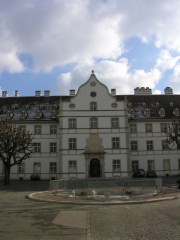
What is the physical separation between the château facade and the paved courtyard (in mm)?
28844

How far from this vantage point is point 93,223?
1218cm

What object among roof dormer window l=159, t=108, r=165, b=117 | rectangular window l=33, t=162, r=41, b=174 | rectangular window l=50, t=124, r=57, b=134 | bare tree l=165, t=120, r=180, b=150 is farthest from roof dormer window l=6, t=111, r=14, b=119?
bare tree l=165, t=120, r=180, b=150

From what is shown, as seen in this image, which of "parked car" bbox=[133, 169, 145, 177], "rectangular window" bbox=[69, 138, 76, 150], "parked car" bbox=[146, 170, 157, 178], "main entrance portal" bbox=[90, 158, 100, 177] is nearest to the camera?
"main entrance portal" bbox=[90, 158, 100, 177]

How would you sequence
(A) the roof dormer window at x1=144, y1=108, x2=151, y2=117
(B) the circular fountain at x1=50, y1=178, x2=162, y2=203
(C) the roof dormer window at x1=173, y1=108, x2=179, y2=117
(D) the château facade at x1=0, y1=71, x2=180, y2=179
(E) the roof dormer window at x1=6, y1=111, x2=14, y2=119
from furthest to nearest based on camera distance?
1. (C) the roof dormer window at x1=173, y1=108, x2=179, y2=117
2. (A) the roof dormer window at x1=144, y1=108, x2=151, y2=117
3. (E) the roof dormer window at x1=6, y1=111, x2=14, y2=119
4. (D) the château facade at x1=0, y1=71, x2=180, y2=179
5. (B) the circular fountain at x1=50, y1=178, x2=162, y2=203

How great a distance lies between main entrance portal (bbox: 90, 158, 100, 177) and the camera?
46.0m

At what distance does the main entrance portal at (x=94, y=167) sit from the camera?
151 ft

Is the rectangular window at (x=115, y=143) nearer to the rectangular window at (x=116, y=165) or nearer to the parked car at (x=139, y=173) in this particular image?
the rectangular window at (x=116, y=165)

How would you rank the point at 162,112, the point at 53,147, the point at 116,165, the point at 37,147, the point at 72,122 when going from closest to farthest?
1. the point at 116,165
2. the point at 72,122
3. the point at 37,147
4. the point at 53,147
5. the point at 162,112

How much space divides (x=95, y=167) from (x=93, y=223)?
33972mm

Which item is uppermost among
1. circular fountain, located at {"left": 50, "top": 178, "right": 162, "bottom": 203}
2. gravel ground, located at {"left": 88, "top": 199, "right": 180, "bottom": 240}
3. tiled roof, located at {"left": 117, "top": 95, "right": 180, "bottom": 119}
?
tiled roof, located at {"left": 117, "top": 95, "right": 180, "bottom": 119}

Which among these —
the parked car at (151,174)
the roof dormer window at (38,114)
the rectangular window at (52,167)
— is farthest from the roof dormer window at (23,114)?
the parked car at (151,174)

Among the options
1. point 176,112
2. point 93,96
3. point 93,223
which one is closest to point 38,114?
point 93,96

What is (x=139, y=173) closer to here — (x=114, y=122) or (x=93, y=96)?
(x=114, y=122)

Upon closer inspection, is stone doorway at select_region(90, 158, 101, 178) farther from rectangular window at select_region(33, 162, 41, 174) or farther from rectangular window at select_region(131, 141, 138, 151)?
rectangular window at select_region(33, 162, 41, 174)
